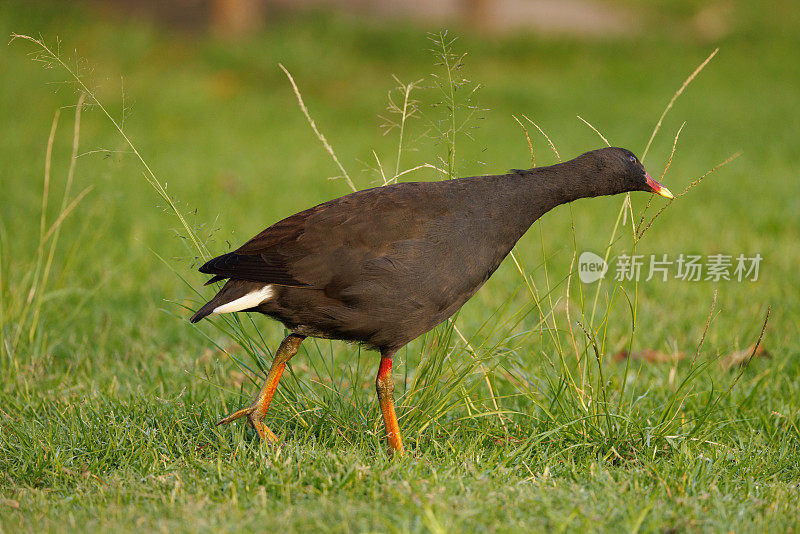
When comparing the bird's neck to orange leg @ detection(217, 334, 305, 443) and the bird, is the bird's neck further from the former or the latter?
orange leg @ detection(217, 334, 305, 443)

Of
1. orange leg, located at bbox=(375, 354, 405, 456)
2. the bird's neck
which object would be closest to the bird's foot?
orange leg, located at bbox=(375, 354, 405, 456)

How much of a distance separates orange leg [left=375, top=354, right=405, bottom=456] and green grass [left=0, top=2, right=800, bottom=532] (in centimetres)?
9

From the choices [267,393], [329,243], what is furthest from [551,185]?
[267,393]

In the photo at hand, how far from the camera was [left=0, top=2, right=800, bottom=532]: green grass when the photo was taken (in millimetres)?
Answer: 2537

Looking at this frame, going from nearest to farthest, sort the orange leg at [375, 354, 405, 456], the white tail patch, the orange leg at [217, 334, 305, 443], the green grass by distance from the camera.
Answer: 1. the green grass
2. the white tail patch
3. the orange leg at [375, 354, 405, 456]
4. the orange leg at [217, 334, 305, 443]

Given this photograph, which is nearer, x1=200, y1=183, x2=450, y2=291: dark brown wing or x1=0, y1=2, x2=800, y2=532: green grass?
x1=0, y1=2, x2=800, y2=532: green grass

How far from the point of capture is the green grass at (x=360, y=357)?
2.54 meters

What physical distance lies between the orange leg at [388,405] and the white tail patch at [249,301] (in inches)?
18.2

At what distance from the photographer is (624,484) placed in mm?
2625

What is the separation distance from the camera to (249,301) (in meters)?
2.71

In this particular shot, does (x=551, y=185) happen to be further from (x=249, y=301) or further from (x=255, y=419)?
(x=255, y=419)

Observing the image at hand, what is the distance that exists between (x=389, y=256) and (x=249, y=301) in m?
0.47

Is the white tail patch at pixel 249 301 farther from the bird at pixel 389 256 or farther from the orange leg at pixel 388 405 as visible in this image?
the orange leg at pixel 388 405

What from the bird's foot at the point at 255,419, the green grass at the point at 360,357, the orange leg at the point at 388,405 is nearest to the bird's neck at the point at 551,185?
the green grass at the point at 360,357
